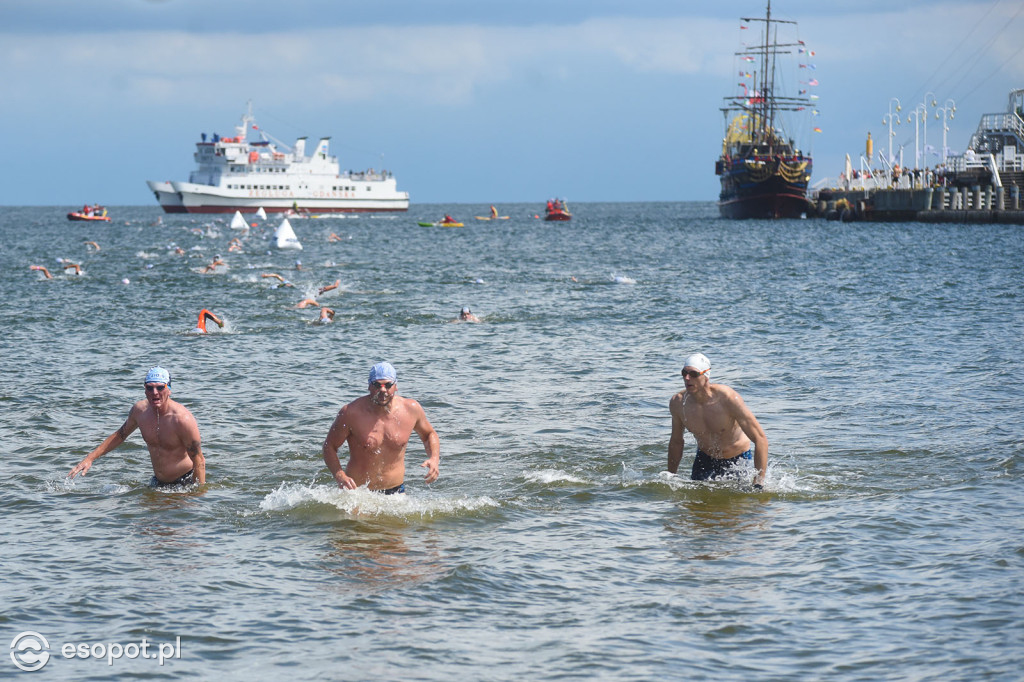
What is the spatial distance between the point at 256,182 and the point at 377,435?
124m

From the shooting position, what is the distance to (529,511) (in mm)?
10750

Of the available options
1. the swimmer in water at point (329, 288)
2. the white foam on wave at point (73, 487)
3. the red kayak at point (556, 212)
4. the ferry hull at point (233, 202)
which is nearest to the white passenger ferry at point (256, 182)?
the ferry hull at point (233, 202)

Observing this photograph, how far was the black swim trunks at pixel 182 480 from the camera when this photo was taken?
11195mm

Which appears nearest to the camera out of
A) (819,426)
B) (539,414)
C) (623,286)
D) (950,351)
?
(819,426)

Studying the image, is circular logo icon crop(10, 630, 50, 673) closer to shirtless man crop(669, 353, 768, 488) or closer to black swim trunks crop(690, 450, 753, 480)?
shirtless man crop(669, 353, 768, 488)

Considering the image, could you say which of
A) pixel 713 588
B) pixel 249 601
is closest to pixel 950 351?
pixel 713 588

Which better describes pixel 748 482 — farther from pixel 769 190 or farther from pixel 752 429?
pixel 769 190

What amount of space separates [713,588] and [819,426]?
6.86 metres

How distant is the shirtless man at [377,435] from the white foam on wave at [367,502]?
222mm

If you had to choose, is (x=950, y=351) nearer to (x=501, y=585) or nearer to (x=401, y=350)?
(x=401, y=350)

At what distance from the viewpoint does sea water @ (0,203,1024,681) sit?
7266 mm

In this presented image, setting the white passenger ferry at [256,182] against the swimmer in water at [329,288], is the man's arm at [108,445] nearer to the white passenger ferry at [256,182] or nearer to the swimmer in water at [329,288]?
the swimmer in water at [329,288]

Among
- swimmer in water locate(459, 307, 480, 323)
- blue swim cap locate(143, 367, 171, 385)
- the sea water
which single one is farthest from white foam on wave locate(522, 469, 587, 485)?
swimmer in water locate(459, 307, 480, 323)

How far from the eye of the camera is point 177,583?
8422 millimetres
